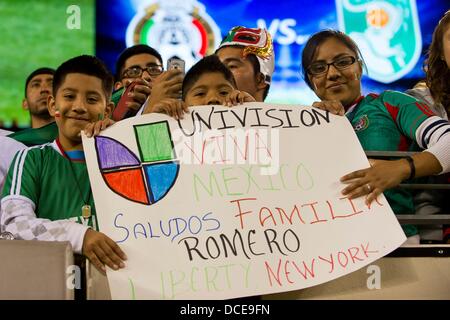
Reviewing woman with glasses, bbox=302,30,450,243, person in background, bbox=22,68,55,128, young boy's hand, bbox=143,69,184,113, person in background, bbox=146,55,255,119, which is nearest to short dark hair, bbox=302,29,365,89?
woman with glasses, bbox=302,30,450,243

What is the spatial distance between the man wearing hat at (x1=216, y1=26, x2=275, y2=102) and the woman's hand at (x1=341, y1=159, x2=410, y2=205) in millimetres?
762

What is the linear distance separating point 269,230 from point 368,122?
0.57 metres

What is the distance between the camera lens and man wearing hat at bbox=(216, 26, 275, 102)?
2.55 m

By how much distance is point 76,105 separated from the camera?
2094 mm

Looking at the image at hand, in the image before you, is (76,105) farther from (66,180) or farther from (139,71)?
(139,71)

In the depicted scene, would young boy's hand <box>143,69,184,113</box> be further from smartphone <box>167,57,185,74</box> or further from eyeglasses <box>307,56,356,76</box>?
eyeglasses <box>307,56,356,76</box>

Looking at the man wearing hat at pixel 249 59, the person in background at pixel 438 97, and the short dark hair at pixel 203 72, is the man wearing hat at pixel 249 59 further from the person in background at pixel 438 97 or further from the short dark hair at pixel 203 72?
the person in background at pixel 438 97

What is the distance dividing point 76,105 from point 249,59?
2.29 ft

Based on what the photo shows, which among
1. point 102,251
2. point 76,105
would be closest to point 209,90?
point 76,105

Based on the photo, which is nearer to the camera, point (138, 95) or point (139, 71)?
point (138, 95)

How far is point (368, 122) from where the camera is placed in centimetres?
220

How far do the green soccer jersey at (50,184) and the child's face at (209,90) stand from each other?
337 millimetres

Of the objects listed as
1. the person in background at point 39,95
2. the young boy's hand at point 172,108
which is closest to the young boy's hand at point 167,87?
the young boy's hand at point 172,108
